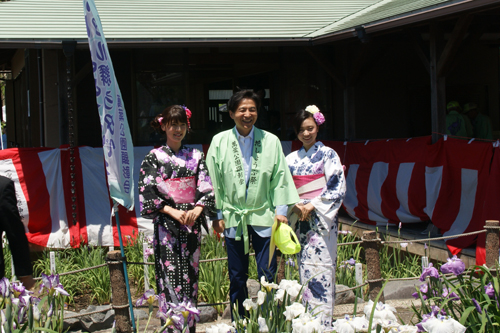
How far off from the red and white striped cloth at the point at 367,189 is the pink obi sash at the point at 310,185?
2233 millimetres

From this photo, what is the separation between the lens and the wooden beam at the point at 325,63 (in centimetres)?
800

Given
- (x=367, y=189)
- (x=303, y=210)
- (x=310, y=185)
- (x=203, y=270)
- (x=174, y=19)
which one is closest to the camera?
(x=303, y=210)

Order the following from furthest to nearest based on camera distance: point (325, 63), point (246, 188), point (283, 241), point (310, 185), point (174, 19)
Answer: point (174, 19), point (325, 63), point (310, 185), point (246, 188), point (283, 241)

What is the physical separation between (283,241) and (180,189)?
0.76 m

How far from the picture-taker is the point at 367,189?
700 cm

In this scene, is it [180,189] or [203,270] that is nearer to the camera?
[180,189]

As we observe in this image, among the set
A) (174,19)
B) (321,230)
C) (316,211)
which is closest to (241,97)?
(316,211)

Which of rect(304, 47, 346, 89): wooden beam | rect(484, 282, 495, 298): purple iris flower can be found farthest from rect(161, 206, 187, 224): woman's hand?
rect(304, 47, 346, 89): wooden beam

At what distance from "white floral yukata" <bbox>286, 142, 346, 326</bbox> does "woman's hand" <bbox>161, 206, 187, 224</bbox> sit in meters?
0.81

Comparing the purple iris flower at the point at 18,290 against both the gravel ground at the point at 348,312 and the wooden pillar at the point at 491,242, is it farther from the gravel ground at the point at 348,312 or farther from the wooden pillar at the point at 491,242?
the wooden pillar at the point at 491,242

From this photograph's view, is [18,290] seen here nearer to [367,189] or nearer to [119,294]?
[119,294]

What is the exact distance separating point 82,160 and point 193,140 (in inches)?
109

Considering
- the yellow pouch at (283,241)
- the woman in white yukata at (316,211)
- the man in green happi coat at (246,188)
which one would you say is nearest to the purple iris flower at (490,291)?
the yellow pouch at (283,241)

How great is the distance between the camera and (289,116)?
916 cm
